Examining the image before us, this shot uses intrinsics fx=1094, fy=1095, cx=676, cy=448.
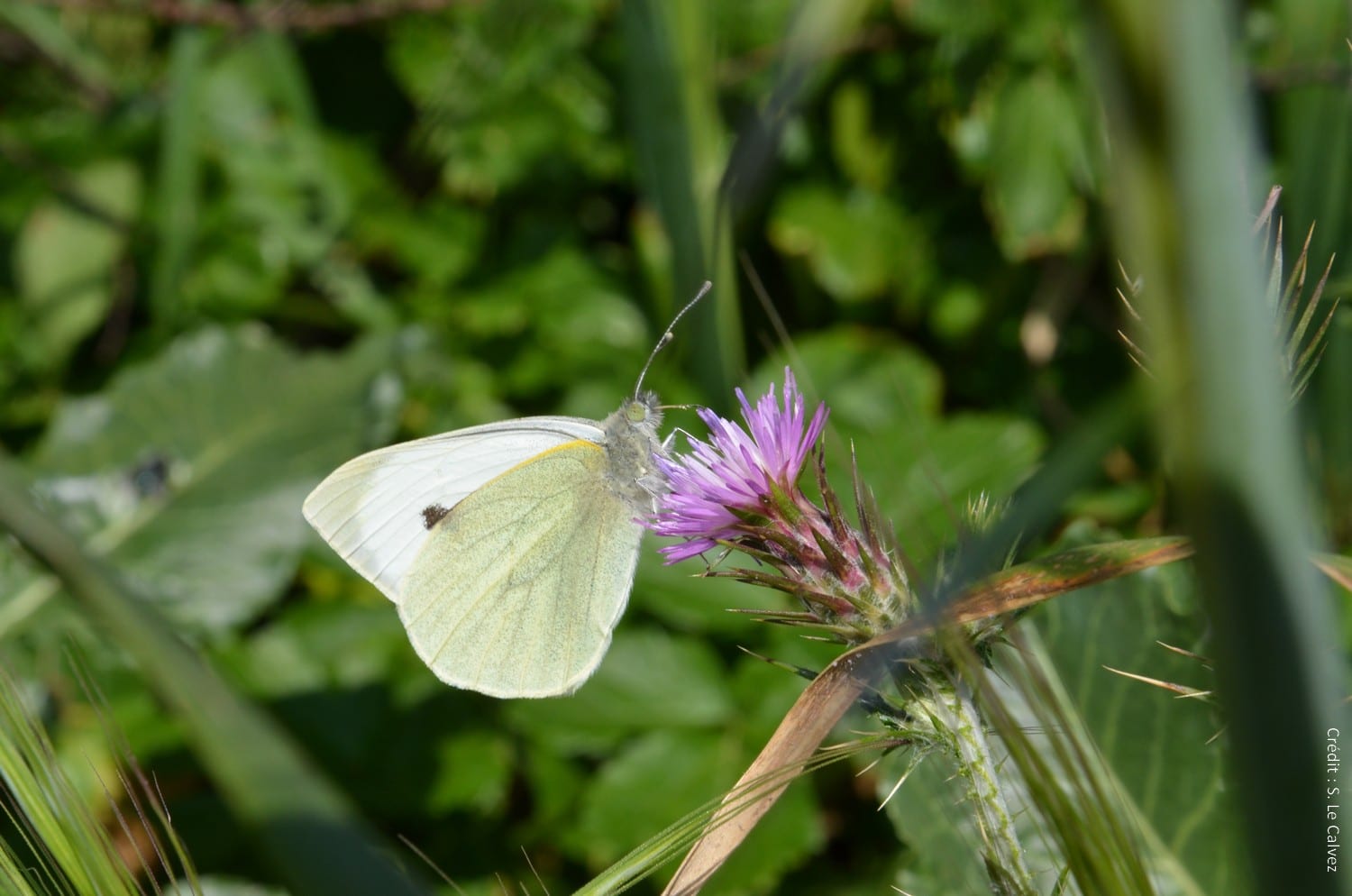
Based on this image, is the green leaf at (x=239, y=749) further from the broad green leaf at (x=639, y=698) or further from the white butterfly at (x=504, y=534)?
the broad green leaf at (x=639, y=698)

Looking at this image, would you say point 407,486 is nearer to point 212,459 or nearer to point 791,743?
point 212,459

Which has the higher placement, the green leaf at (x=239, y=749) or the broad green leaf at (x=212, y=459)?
the green leaf at (x=239, y=749)

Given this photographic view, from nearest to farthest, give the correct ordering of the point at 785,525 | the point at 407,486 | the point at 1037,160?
the point at 785,525 → the point at 407,486 → the point at 1037,160

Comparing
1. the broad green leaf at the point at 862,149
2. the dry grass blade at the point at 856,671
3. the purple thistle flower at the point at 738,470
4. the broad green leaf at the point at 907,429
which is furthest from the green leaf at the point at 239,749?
the broad green leaf at the point at 862,149

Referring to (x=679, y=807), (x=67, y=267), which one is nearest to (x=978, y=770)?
(x=679, y=807)

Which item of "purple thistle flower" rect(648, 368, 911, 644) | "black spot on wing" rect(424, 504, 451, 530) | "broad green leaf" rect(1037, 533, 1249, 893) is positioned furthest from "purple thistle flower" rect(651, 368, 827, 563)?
"black spot on wing" rect(424, 504, 451, 530)

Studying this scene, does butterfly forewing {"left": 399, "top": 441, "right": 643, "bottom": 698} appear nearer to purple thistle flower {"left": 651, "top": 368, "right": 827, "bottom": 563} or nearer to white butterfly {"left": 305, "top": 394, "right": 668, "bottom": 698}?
white butterfly {"left": 305, "top": 394, "right": 668, "bottom": 698}

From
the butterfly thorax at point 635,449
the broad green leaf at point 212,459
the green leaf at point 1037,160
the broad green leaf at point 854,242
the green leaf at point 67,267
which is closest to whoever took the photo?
the butterfly thorax at point 635,449

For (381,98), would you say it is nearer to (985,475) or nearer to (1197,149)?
(985,475)
